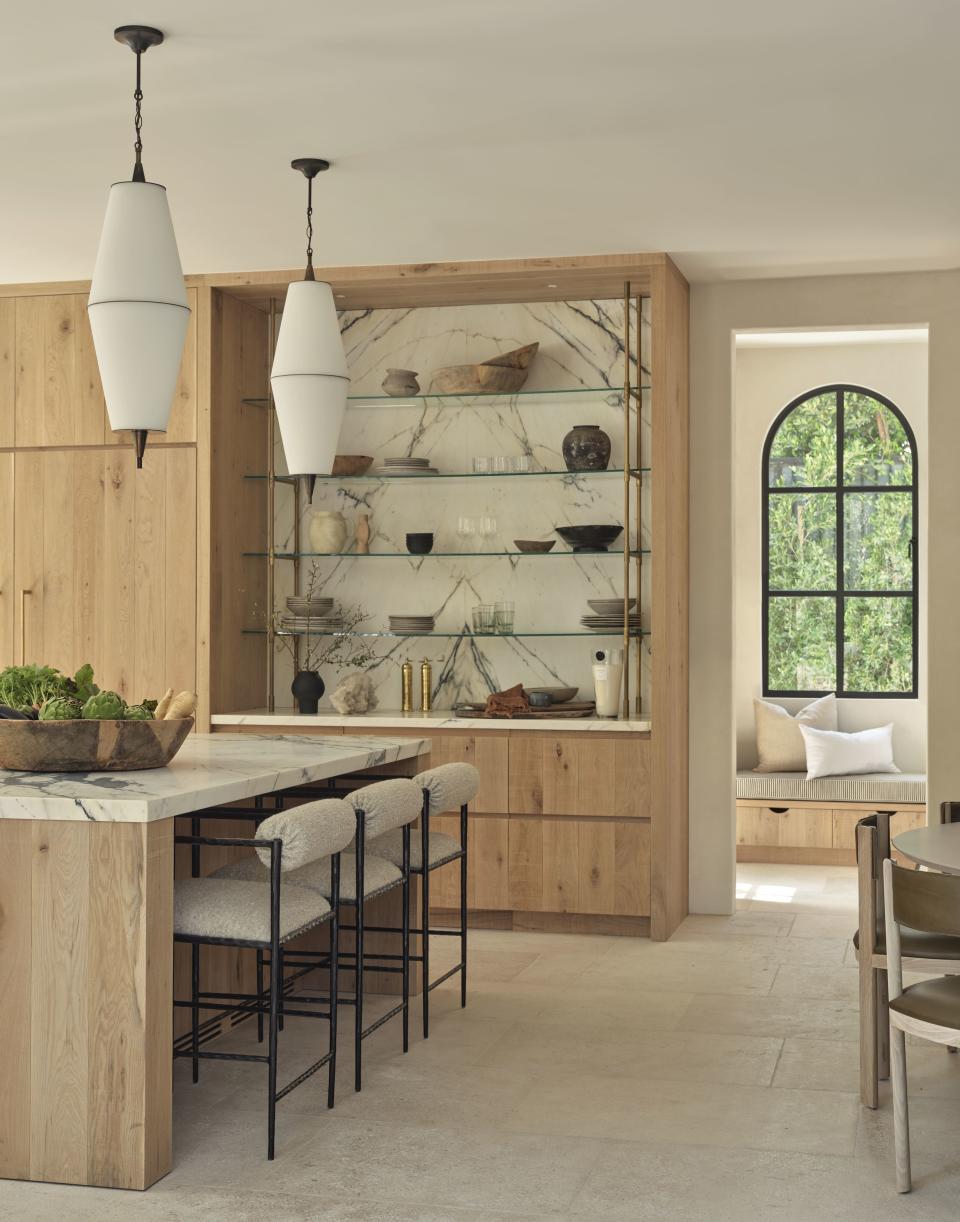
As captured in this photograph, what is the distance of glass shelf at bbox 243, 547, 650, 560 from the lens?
5.79m

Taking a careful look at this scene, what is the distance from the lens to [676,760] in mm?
5605

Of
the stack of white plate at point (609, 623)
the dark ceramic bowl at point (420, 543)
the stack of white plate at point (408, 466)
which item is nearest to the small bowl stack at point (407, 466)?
the stack of white plate at point (408, 466)

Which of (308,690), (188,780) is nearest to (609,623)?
(308,690)

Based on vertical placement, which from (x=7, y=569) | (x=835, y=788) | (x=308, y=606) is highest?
(x=7, y=569)

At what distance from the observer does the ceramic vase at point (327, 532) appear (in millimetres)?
6031

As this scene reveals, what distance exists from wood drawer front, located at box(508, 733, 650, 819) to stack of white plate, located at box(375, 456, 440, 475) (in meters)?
1.21

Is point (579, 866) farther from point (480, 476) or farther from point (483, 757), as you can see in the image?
point (480, 476)

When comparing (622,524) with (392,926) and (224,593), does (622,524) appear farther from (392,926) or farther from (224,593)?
(392,926)

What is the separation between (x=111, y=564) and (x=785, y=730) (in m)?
3.54

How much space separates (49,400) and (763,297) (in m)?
2.97

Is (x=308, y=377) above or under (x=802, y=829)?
A: above

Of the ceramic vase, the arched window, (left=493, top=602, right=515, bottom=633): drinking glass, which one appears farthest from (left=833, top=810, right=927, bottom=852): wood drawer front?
the ceramic vase

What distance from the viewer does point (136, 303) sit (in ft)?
10.8

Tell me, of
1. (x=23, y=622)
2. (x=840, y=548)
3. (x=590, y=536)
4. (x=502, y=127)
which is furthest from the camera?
(x=840, y=548)
